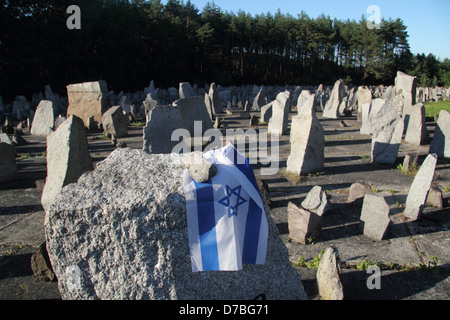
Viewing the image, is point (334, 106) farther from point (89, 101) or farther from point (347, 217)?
point (347, 217)

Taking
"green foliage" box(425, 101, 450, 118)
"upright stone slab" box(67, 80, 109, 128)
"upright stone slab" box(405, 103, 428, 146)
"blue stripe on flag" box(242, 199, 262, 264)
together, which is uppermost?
"upright stone slab" box(67, 80, 109, 128)

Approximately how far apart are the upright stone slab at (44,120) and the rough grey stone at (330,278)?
34.3ft

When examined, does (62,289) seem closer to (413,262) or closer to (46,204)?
(46,204)

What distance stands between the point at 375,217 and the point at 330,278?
5.36ft

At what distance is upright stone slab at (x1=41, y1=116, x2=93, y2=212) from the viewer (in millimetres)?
4809

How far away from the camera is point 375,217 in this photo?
154 inches

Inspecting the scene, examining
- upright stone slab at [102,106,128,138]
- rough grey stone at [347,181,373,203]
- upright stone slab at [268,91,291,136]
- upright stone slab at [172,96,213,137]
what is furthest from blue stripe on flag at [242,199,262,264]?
upright stone slab at [102,106,128,138]

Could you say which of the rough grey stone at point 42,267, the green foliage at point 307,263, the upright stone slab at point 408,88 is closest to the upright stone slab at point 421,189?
the green foliage at point 307,263

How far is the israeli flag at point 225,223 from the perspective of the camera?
2324 mm

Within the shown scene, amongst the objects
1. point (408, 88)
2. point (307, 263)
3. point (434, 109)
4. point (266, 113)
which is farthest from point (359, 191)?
point (434, 109)

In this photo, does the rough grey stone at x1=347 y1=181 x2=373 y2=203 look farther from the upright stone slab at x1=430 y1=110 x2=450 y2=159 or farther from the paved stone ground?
the upright stone slab at x1=430 y1=110 x2=450 y2=159

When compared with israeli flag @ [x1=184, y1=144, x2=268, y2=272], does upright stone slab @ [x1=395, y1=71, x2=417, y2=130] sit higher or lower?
higher

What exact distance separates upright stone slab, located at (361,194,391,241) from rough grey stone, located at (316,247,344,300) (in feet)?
4.98
